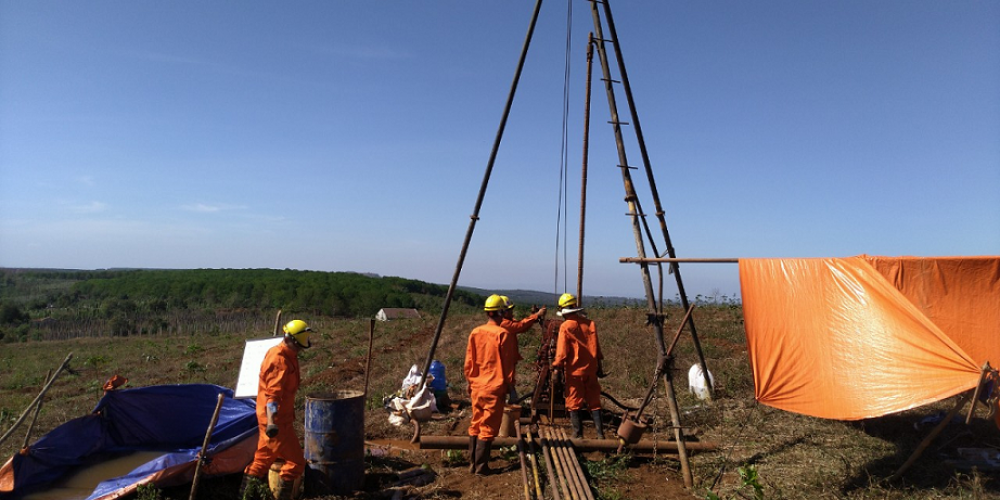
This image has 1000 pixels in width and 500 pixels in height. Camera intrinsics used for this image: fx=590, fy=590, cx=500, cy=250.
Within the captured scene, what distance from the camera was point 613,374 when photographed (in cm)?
1180

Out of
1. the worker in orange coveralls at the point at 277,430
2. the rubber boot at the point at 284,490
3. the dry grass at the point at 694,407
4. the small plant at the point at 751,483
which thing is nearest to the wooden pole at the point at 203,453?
the worker in orange coveralls at the point at 277,430

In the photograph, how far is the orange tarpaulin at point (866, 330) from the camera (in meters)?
5.01

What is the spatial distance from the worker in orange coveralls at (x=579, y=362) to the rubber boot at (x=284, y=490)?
3.40 meters

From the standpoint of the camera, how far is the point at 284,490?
5.54m

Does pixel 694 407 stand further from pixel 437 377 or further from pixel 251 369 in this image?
pixel 251 369

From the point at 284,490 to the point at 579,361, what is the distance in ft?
12.0

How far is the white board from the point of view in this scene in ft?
21.0

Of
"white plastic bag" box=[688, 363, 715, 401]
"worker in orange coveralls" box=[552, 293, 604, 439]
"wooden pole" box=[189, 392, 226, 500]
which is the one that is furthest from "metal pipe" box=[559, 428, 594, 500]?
"wooden pole" box=[189, 392, 226, 500]

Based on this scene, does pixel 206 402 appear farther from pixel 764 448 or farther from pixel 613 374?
pixel 613 374

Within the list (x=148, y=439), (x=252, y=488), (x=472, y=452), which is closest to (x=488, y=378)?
(x=472, y=452)

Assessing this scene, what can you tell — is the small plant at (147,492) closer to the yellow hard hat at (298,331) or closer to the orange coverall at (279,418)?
the orange coverall at (279,418)

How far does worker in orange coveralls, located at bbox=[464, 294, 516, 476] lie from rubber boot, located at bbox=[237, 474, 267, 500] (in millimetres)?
2191

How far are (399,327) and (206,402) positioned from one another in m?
17.2

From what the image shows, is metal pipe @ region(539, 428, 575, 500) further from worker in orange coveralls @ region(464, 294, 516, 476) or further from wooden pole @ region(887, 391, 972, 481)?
wooden pole @ region(887, 391, 972, 481)
